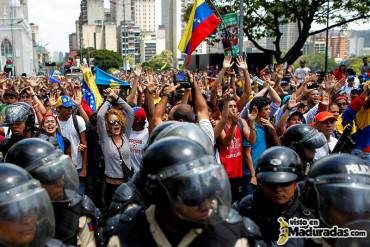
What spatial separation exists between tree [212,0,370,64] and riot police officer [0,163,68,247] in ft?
64.6

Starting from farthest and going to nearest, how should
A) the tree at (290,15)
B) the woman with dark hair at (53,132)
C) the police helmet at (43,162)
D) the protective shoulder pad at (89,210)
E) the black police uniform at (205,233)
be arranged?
the tree at (290,15)
the woman with dark hair at (53,132)
the protective shoulder pad at (89,210)
the police helmet at (43,162)
the black police uniform at (205,233)

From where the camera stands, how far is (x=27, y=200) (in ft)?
6.26

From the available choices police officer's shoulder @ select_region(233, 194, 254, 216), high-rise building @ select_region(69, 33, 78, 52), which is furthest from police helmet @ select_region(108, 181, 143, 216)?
high-rise building @ select_region(69, 33, 78, 52)

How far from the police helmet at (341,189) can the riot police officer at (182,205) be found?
1.27 ft

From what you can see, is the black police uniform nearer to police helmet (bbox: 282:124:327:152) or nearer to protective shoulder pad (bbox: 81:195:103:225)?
protective shoulder pad (bbox: 81:195:103:225)

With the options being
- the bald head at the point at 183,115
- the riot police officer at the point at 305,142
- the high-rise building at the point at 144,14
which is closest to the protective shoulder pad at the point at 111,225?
the bald head at the point at 183,115

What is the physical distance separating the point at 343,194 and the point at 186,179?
0.70 m

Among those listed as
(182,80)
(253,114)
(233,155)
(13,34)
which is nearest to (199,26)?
(182,80)

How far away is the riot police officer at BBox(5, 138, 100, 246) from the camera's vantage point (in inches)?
97.8

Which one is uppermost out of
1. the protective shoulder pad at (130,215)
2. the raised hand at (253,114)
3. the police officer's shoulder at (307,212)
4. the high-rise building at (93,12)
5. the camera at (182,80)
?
the high-rise building at (93,12)

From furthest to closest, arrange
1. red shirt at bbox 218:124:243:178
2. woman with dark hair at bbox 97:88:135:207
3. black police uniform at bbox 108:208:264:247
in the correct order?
red shirt at bbox 218:124:243:178
woman with dark hair at bbox 97:88:135:207
black police uniform at bbox 108:208:264:247

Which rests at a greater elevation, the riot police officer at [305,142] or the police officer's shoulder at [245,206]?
the riot police officer at [305,142]

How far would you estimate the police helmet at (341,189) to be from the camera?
1912 mm

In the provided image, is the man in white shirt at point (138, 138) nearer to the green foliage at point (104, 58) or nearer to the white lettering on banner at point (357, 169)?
the white lettering on banner at point (357, 169)
